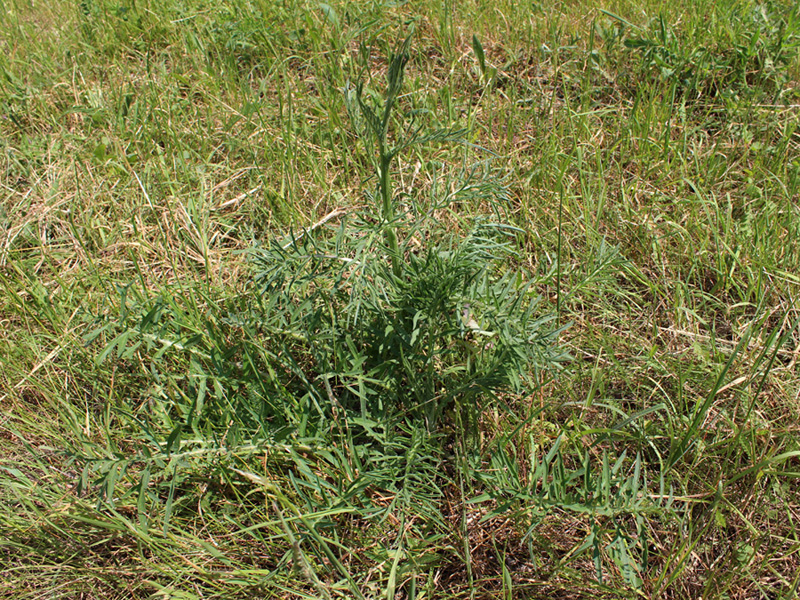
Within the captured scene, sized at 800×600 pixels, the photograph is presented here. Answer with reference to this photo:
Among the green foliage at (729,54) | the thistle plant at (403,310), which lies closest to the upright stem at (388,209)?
the thistle plant at (403,310)

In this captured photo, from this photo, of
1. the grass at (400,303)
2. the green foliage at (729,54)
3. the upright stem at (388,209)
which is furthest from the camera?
the green foliage at (729,54)

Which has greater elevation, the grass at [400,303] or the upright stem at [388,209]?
the upright stem at [388,209]

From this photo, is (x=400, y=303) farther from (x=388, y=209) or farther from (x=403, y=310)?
(x=388, y=209)

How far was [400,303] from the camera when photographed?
185 centimetres

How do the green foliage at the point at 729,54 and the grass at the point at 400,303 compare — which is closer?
the grass at the point at 400,303

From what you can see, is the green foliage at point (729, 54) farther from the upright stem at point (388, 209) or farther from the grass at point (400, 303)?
the upright stem at point (388, 209)

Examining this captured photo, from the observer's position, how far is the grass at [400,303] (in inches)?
71.6

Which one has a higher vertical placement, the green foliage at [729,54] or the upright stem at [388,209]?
the upright stem at [388,209]

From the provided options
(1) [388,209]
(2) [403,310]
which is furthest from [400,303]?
(1) [388,209]

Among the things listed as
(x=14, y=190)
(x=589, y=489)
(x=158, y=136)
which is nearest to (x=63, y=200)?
(x=14, y=190)

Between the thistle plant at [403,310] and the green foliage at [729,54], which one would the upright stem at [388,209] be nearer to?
the thistle plant at [403,310]

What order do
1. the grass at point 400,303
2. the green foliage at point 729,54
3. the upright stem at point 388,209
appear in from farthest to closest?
the green foliage at point 729,54 < the grass at point 400,303 < the upright stem at point 388,209

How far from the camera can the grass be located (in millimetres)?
1818

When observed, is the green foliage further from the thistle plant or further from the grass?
the thistle plant
